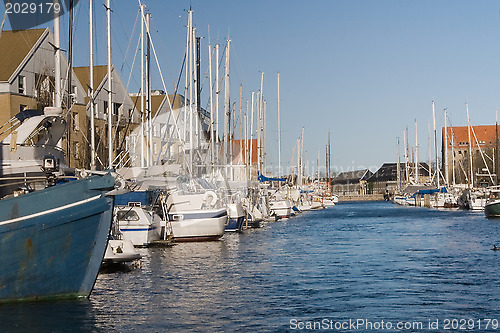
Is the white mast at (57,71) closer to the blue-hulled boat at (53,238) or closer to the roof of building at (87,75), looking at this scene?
the blue-hulled boat at (53,238)

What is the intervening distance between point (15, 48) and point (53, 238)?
139 ft

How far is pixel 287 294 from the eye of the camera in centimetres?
2217

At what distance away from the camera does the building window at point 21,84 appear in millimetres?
55369

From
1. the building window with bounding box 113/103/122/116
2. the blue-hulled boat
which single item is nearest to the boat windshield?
the blue-hulled boat

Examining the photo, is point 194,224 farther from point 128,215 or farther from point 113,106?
point 113,106

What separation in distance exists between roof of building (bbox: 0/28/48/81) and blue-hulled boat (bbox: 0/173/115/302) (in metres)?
38.5

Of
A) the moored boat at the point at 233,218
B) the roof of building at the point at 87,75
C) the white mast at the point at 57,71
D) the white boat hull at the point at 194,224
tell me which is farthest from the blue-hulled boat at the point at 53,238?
the roof of building at the point at 87,75

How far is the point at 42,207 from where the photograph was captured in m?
18.0

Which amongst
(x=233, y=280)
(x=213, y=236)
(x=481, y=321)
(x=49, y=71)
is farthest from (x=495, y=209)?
(x=481, y=321)

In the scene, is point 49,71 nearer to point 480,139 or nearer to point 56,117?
point 56,117

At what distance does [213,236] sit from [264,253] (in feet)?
21.5

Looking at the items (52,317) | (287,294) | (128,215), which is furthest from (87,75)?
(52,317)

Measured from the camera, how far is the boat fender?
4228 centimetres

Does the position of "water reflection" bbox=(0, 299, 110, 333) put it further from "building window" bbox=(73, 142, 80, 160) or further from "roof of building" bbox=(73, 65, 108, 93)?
"roof of building" bbox=(73, 65, 108, 93)
